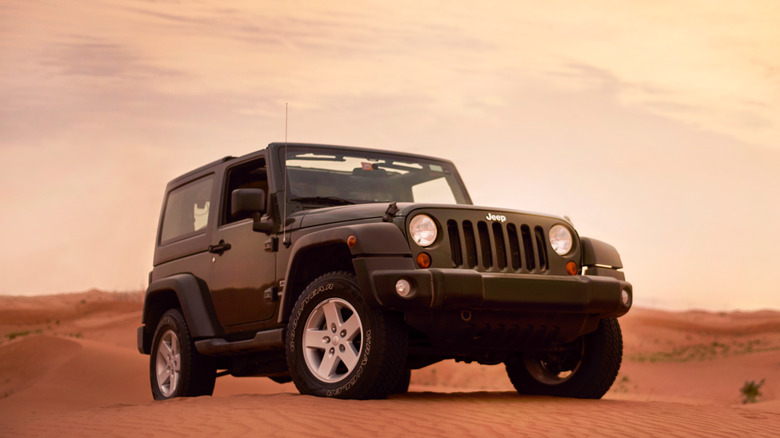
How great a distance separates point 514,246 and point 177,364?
4041 mm

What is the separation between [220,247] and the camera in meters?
9.34

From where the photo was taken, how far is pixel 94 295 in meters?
60.8

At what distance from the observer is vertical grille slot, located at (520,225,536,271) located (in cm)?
785

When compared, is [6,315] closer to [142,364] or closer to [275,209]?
[142,364]

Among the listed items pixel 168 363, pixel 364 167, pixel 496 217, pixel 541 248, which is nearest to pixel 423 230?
pixel 496 217

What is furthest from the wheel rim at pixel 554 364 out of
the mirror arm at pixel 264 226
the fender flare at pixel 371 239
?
the mirror arm at pixel 264 226

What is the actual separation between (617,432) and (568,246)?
2.33m

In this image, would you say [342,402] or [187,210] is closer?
[342,402]

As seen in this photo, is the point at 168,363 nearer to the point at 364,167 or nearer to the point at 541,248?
the point at 364,167

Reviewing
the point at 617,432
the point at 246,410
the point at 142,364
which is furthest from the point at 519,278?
the point at 142,364

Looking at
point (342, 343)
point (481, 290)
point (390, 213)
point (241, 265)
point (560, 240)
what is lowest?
point (342, 343)

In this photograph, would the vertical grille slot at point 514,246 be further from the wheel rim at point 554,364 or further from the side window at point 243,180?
the side window at point 243,180

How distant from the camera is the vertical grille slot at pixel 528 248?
25.8 ft

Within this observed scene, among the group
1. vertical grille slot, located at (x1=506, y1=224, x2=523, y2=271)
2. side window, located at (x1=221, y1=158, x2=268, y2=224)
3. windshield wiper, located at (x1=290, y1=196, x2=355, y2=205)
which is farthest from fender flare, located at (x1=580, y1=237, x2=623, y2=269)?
side window, located at (x1=221, y1=158, x2=268, y2=224)
